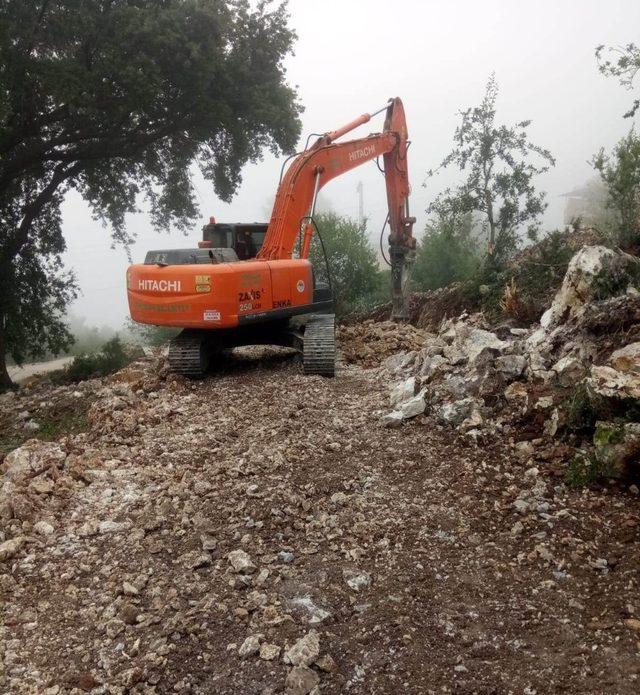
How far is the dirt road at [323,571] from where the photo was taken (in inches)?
103

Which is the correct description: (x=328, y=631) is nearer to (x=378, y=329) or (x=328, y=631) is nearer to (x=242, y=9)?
(x=378, y=329)

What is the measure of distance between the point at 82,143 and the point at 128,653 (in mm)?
11380

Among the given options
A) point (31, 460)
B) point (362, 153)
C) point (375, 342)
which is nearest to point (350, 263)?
point (362, 153)

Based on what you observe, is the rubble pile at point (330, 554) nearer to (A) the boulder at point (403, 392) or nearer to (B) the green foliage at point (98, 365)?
(A) the boulder at point (403, 392)


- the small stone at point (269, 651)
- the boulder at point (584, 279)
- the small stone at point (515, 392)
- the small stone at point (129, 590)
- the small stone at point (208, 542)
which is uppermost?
the boulder at point (584, 279)

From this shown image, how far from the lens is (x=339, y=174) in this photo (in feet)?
30.1

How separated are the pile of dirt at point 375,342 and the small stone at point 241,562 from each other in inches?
201

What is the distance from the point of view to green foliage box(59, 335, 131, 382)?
11.9m

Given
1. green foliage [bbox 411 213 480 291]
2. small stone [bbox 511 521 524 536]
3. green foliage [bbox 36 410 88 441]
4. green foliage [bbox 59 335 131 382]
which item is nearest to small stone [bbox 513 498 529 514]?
small stone [bbox 511 521 524 536]

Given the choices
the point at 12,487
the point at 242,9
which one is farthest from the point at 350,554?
the point at 242,9

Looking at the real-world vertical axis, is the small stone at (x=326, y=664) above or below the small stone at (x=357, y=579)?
below

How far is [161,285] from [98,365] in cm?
592

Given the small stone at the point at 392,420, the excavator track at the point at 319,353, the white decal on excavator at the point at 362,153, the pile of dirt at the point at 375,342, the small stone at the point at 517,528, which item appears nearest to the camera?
the small stone at the point at 517,528

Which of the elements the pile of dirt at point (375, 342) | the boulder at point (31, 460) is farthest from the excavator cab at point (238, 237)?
the boulder at point (31, 460)
